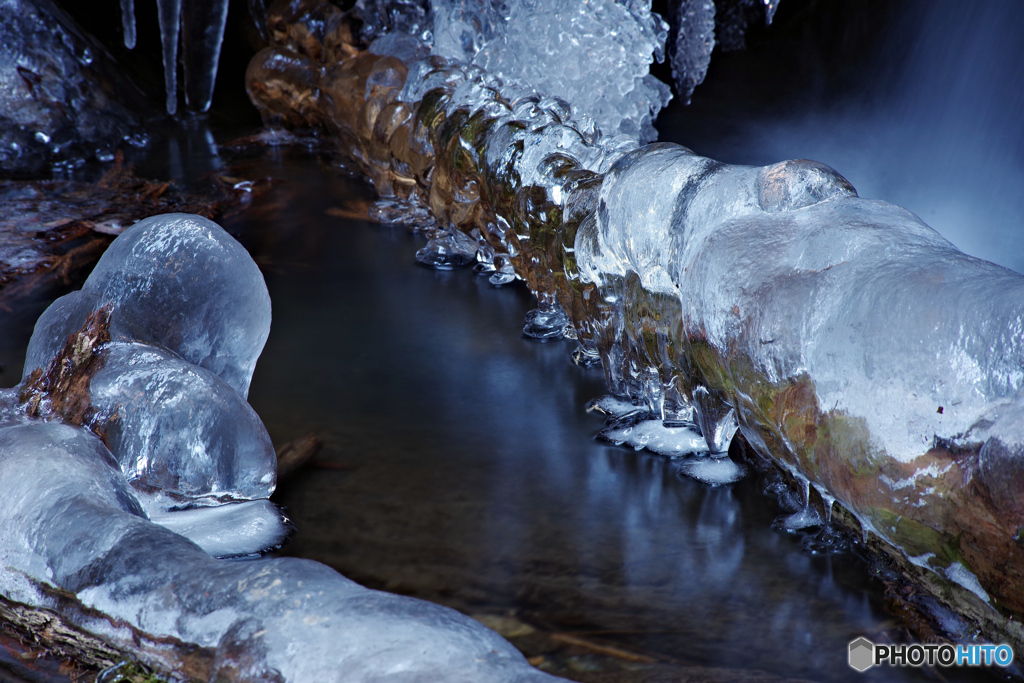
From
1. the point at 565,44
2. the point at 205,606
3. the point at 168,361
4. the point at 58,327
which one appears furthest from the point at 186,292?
the point at 565,44

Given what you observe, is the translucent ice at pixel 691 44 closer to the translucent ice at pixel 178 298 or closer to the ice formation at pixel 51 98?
the ice formation at pixel 51 98

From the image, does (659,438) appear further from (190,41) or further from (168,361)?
(190,41)

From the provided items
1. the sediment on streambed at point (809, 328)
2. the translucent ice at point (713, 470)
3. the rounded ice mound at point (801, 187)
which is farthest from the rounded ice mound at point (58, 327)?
the rounded ice mound at point (801, 187)

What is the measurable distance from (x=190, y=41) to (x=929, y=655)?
4.93 meters

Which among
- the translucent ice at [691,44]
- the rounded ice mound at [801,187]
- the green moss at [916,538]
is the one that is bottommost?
the green moss at [916,538]

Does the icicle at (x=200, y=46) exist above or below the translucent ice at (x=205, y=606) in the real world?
above

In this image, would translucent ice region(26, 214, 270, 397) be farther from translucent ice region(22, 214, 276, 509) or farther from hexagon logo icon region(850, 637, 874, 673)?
hexagon logo icon region(850, 637, 874, 673)

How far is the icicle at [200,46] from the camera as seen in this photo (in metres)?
4.62

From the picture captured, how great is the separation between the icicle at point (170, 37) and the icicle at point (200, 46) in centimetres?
16

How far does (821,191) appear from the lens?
1464mm

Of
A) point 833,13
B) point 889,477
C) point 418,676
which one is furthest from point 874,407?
point 833,13

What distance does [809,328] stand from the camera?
51.3 inches

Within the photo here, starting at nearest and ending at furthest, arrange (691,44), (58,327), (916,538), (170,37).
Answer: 1. (916,538)
2. (58,327)
3. (691,44)
4. (170,37)

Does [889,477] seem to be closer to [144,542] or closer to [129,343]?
[144,542]
